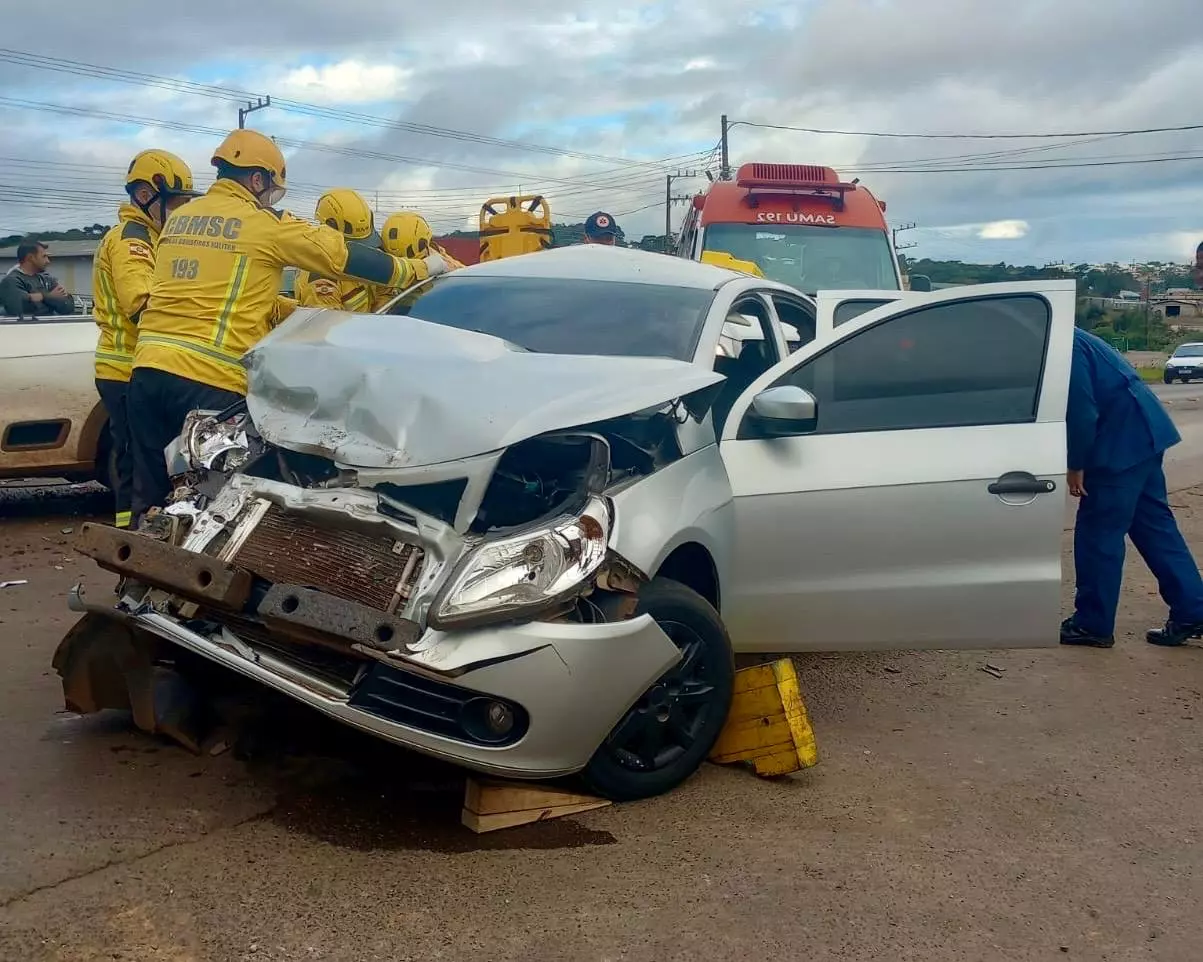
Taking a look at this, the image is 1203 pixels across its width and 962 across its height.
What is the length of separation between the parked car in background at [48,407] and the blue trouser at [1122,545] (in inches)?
230

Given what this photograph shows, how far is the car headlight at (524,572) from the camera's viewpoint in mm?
3340

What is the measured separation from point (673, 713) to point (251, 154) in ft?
10.6

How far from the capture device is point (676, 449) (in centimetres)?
425

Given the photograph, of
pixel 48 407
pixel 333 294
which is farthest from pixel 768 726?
pixel 48 407

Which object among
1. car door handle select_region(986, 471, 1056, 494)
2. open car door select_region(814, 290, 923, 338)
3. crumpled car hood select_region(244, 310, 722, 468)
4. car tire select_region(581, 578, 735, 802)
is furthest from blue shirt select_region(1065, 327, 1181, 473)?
car tire select_region(581, 578, 735, 802)

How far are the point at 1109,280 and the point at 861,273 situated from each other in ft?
182

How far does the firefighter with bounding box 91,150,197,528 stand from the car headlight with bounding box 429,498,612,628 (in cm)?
348

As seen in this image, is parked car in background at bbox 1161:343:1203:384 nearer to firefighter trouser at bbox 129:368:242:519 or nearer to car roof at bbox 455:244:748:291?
car roof at bbox 455:244:748:291

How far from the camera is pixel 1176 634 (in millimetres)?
6258

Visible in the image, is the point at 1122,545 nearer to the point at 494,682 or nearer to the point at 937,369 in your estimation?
the point at 937,369

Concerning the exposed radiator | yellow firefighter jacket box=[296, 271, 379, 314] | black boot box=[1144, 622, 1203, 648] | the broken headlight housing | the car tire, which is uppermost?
yellow firefighter jacket box=[296, 271, 379, 314]

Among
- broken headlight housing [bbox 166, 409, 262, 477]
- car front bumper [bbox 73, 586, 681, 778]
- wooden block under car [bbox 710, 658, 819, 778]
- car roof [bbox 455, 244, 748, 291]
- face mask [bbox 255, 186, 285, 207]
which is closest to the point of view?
car front bumper [bbox 73, 586, 681, 778]

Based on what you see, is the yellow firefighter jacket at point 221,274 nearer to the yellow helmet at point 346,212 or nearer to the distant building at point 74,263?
the yellow helmet at point 346,212

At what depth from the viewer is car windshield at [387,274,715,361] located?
4.75 metres
